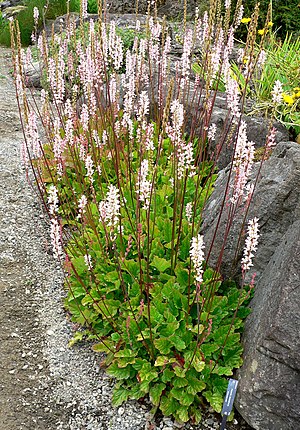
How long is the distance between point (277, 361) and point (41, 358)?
1.68 metres

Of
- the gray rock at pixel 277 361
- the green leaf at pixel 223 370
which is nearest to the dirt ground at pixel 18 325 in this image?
the green leaf at pixel 223 370

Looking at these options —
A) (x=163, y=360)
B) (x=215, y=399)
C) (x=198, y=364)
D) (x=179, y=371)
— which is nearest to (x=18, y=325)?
(x=163, y=360)

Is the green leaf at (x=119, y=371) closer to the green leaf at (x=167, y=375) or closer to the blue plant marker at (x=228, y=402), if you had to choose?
the green leaf at (x=167, y=375)

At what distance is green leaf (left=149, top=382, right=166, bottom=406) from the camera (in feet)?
10.4

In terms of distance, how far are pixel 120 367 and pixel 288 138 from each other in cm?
317

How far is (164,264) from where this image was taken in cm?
372

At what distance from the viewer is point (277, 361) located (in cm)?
296

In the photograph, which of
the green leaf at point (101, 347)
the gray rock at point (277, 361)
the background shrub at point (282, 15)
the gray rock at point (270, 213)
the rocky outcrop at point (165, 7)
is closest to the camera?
the gray rock at point (277, 361)

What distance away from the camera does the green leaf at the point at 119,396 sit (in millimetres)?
3241

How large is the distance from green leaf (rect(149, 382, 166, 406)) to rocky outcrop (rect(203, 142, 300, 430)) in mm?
481

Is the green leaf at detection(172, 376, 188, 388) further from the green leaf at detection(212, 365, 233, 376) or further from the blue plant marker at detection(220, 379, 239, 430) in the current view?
the blue plant marker at detection(220, 379, 239, 430)

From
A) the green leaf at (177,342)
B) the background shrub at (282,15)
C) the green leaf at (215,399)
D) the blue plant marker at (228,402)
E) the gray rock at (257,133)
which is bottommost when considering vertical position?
the green leaf at (215,399)

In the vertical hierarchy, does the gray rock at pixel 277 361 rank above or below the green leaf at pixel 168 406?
above

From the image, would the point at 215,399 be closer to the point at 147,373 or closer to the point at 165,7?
the point at 147,373
